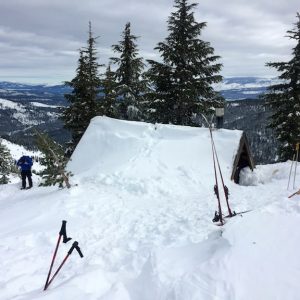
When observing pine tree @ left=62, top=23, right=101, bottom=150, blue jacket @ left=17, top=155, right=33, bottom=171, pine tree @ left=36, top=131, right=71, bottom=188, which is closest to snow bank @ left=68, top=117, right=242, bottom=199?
pine tree @ left=36, top=131, right=71, bottom=188

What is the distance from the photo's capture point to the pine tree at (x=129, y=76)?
2762 centimetres

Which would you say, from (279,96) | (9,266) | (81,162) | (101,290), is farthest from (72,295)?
(279,96)

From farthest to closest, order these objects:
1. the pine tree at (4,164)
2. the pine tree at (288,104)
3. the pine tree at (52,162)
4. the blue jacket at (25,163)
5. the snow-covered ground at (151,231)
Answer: the pine tree at (4,164)
the pine tree at (288,104)
the blue jacket at (25,163)
the pine tree at (52,162)
the snow-covered ground at (151,231)

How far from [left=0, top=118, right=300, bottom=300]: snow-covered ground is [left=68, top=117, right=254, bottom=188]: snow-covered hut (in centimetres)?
8

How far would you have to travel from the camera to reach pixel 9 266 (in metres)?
7.54

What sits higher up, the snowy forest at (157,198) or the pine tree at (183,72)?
the pine tree at (183,72)

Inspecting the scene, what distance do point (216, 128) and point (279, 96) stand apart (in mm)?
8053

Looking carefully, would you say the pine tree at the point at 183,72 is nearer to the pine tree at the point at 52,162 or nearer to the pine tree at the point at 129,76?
the pine tree at the point at 129,76

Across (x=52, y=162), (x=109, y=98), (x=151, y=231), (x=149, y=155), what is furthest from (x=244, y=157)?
(x=109, y=98)

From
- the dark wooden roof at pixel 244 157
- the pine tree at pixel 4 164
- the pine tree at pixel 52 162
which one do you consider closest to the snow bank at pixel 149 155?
the dark wooden roof at pixel 244 157

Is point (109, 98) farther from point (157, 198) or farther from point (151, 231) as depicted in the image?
point (151, 231)

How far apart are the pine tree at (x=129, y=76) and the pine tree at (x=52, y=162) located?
13.4 m

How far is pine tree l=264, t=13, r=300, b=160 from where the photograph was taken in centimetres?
2314

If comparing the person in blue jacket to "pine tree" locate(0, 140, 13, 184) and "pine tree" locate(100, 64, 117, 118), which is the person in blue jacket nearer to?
"pine tree" locate(100, 64, 117, 118)
